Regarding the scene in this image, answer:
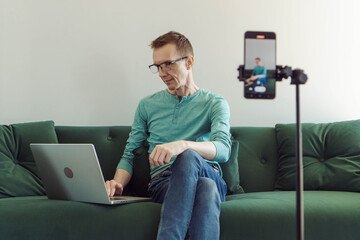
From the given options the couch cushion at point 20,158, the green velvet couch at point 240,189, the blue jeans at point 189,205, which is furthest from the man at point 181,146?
the couch cushion at point 20,158

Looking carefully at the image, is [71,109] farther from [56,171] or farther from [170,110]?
[56,171]

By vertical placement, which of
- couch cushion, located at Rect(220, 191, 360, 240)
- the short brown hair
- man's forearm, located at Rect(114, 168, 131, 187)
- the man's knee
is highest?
the short brown hair

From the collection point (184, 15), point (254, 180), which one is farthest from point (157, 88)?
point (254, 180)

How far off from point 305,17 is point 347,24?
26cm

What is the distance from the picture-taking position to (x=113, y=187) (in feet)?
5.78

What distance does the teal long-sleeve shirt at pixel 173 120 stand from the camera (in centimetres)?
194

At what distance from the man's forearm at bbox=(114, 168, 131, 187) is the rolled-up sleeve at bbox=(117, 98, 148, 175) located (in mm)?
17

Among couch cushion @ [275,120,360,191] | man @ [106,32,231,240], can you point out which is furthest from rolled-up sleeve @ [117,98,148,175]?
couch cushion @ [275,120,360,191]

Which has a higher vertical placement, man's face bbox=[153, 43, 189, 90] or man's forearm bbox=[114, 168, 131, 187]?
man's face bbox=[153, 43, 189, 90]

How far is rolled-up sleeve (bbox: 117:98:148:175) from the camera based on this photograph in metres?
2.02

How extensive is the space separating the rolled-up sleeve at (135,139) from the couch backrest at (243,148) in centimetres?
10

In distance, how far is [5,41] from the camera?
2.51 m

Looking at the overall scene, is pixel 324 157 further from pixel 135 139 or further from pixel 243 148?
pixel 135 139

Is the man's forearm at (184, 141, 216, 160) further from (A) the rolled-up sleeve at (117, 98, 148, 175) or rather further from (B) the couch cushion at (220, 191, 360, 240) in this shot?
(A) the rolled-up sleeve at (117, 98, 148, 175)
